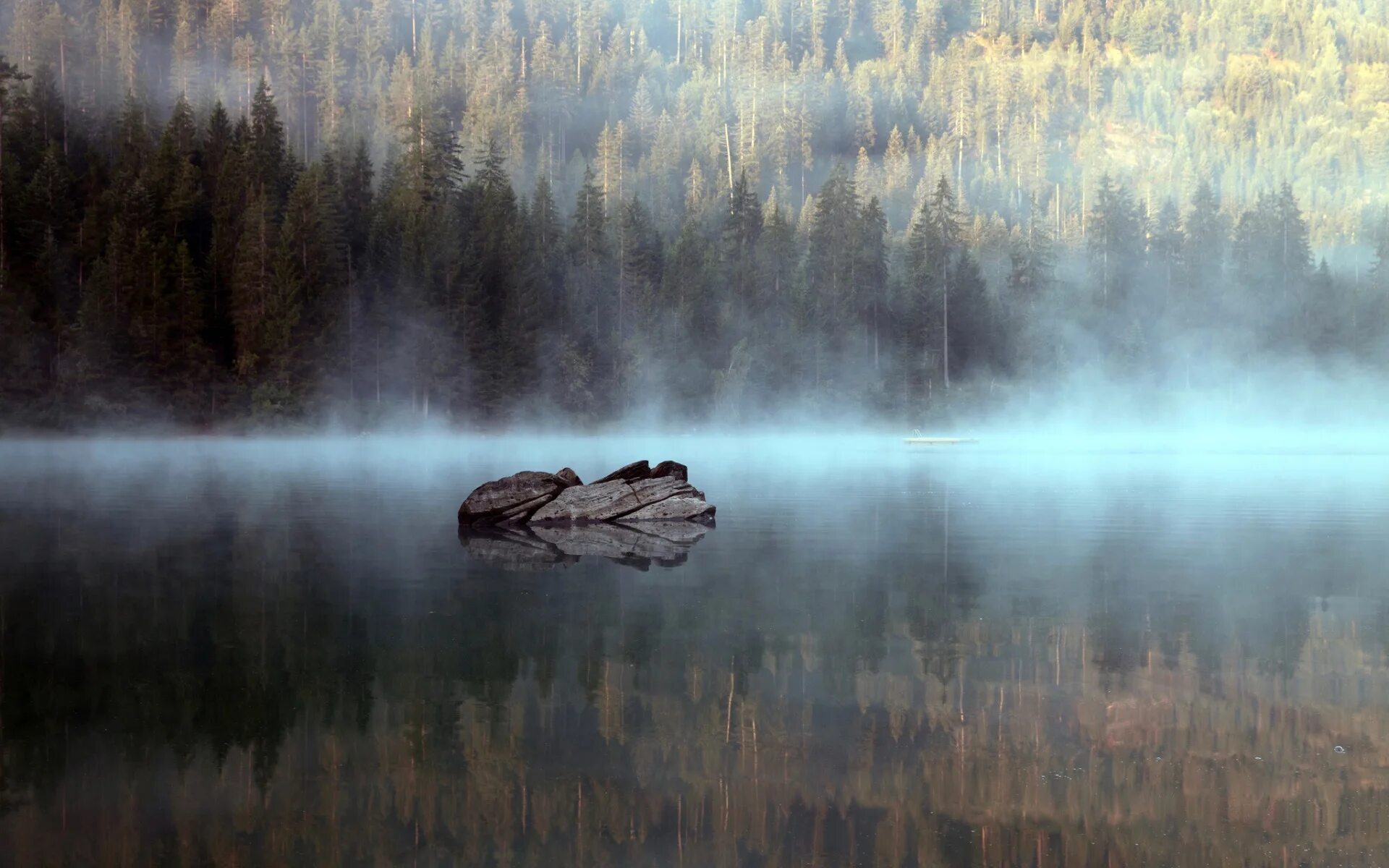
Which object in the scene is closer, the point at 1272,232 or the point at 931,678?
the point at 931,678

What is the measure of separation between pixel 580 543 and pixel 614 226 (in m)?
88.1

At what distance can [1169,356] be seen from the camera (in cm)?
10394

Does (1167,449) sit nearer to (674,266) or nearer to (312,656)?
(674,266)

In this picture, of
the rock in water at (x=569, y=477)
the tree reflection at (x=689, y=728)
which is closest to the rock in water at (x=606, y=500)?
the rock in water at (x=569, y=477)

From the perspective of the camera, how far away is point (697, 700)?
926 centimetres

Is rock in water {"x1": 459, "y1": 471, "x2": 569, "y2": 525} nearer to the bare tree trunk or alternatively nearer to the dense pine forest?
the dense pine forest

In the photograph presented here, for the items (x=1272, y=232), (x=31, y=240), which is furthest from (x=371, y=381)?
(x=1272, y=232)

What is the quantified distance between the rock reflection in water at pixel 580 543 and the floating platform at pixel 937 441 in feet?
182

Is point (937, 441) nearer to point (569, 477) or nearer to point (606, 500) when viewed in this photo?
point (569, 477)

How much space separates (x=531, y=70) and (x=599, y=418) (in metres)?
85.7

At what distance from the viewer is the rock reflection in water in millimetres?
17672

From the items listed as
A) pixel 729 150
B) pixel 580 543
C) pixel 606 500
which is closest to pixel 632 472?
pixel 606 500

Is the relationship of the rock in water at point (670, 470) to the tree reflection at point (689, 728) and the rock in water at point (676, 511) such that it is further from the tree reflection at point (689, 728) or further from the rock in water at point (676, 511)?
the tree reflection at point (689, 728)

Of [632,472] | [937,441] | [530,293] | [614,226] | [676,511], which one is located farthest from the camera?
[614,226]
